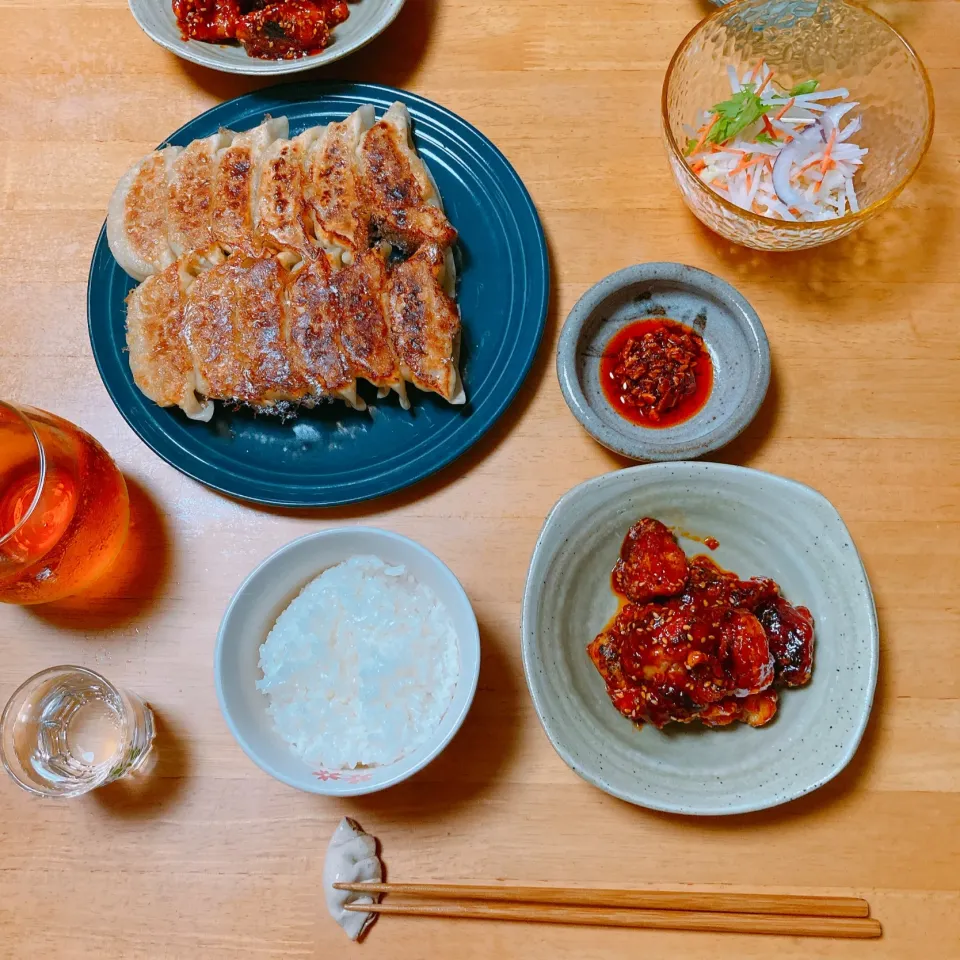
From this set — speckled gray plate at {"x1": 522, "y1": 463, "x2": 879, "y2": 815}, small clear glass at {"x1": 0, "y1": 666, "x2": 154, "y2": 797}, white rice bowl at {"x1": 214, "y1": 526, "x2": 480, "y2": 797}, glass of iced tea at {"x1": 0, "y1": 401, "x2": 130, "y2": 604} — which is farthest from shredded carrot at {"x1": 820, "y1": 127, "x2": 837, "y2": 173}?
small clear glass at {"x1": 0, "y1": 666, "x2": 154, "y2": 797}

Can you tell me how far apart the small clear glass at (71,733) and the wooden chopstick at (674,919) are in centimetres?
74

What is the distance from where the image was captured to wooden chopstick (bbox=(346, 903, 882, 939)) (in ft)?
6.23

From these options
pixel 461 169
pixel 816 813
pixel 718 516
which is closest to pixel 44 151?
pixel 461 169

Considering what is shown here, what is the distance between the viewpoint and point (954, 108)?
7.55ft

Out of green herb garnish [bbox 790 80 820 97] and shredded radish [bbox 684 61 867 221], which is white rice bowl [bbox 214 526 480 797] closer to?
→ shredded radish [bbox 684 61 867 221]

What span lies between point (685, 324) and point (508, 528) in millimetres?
747

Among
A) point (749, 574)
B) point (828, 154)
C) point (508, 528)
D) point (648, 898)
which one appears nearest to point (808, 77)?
point (828, 154)

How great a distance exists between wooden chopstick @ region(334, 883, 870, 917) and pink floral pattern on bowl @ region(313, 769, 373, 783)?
341mm

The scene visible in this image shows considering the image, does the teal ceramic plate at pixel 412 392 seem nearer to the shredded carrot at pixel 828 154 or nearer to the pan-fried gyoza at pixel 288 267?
the pan-fried gyoza at pixel 288 267

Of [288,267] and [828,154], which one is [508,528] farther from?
[828,154]

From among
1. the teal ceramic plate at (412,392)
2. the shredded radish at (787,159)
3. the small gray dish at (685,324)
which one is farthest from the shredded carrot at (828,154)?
the teal ceramic plate at (412,392)

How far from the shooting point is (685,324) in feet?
7.25

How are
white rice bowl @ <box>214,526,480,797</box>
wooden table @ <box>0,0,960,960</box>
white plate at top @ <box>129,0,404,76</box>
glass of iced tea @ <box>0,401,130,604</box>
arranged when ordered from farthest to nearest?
white plate at top @ <box>129,0,404,76</box> < wooden table @ <box>0,0,960,960</box> < glass of iced tea @ <box>0,401,130,604</box> < white rice bowl @ <box>214,526,480,797</box>

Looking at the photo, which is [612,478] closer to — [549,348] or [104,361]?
[549,348]
